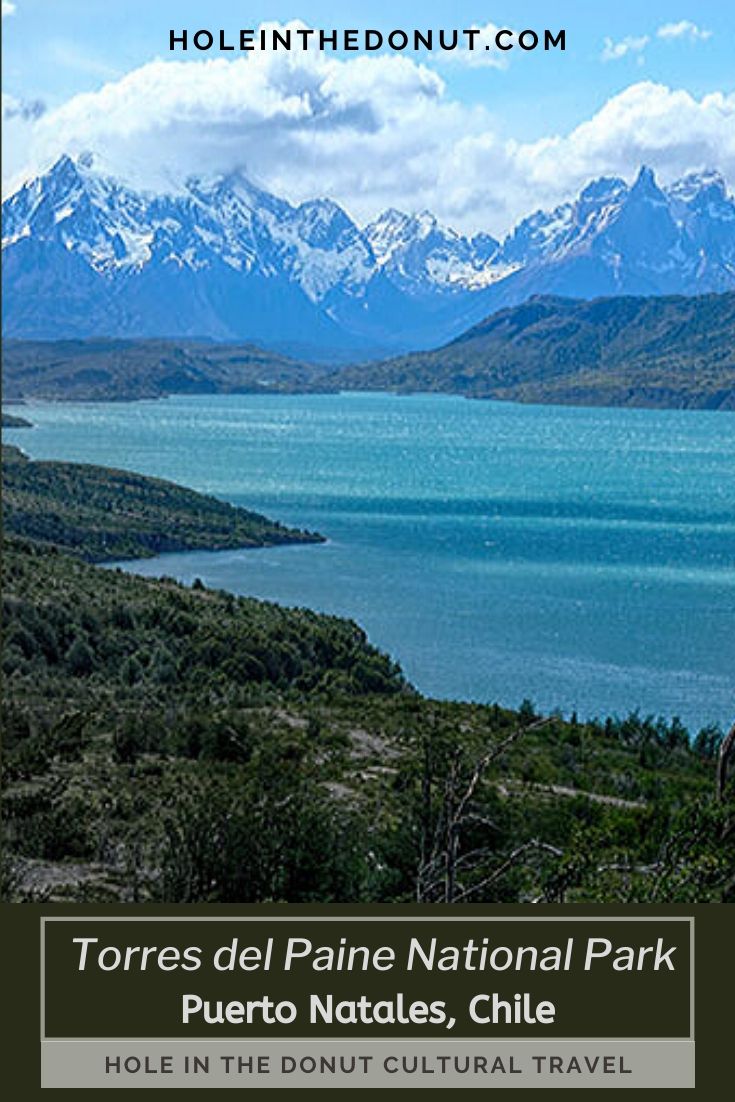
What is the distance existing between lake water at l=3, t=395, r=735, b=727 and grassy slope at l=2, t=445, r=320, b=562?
271 centimetres

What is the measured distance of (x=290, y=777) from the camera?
17609 mm

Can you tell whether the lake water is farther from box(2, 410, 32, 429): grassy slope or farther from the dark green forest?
the dark green forest

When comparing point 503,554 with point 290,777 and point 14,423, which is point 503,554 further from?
point 14,423

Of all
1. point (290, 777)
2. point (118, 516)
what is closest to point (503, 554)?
point (118, 516)

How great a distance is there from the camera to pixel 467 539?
271ft

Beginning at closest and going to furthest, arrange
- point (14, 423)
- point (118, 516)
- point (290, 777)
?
point (290, 777), point (118, 516), point (14, 423)

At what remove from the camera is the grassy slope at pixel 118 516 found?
81438 millimetres

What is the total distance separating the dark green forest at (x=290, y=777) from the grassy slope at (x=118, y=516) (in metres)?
30.0

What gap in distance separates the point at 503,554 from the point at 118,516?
24.6 meters

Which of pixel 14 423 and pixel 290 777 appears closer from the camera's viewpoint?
pixel 290 777

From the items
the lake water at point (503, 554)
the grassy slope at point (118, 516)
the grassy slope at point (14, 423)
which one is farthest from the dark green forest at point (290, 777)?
the grassy slope at point (14, 423)

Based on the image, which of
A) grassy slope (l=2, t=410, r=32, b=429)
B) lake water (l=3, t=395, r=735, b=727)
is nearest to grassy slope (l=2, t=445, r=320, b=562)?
lake water (l=3, t=395, r=735, b=727)

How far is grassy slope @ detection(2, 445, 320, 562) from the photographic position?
8144 centimetres

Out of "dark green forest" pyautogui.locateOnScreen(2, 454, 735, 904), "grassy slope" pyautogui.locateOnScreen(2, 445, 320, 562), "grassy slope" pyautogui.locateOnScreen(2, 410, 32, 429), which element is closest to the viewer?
"dark green forest" pyautogui.locateOnScreen(2, 454, 735, 904)
